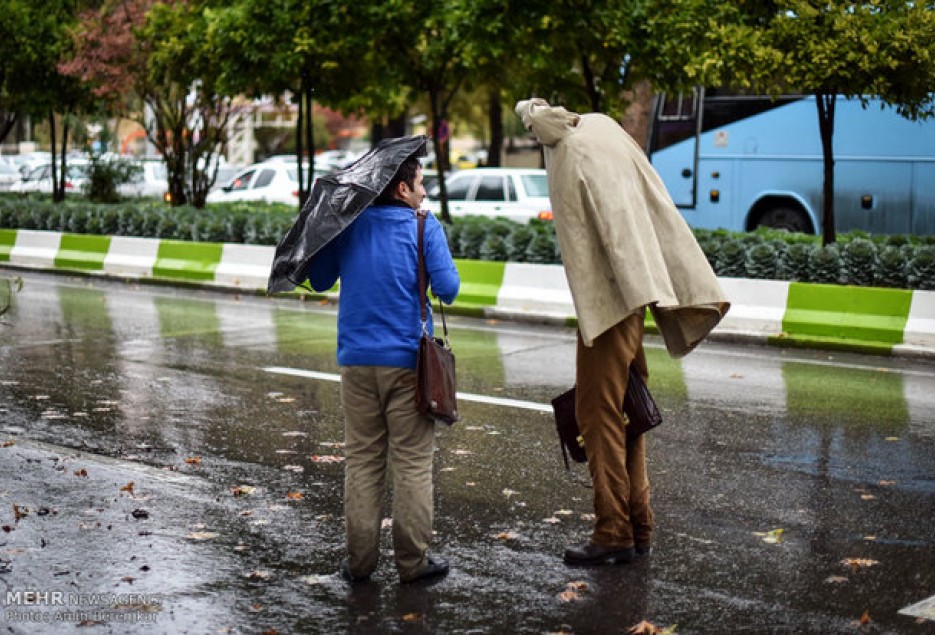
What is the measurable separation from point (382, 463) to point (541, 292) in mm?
9321

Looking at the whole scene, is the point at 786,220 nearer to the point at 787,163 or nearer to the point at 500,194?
the point at 787,163

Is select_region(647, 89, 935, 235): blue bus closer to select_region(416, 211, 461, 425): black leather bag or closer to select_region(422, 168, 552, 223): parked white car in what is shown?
select_region(422, 168, 552, 223): parked white car

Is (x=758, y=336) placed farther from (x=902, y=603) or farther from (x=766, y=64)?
(x=902, y=603)

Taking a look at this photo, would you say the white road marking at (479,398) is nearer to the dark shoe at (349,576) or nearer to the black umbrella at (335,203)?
the dark shoe at (349,576)

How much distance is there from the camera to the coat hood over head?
549 cm

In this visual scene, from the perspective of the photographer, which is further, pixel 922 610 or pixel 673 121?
pixel 673 121

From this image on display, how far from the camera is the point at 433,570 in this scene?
548cm

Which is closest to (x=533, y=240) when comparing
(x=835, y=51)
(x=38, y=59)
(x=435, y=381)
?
(x=835, y=51)

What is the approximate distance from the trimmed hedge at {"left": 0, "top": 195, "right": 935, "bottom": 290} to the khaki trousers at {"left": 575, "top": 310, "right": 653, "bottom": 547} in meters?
8.34

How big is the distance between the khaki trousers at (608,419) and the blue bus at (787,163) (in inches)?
589

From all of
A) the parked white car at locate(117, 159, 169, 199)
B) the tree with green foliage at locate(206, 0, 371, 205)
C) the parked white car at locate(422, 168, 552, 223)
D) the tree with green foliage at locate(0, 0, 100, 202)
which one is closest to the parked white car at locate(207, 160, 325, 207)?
the parked white car at locate(117, 159, 169, 199)

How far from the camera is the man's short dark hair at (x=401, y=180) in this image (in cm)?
541

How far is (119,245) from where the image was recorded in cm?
1972

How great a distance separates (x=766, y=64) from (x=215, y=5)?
9.34 m
